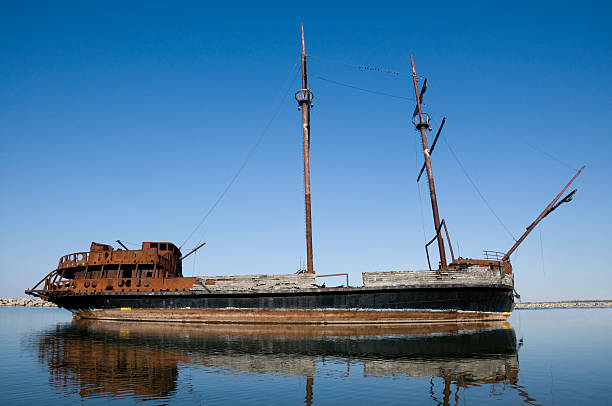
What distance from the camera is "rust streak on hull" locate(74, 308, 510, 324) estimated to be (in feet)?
66.2

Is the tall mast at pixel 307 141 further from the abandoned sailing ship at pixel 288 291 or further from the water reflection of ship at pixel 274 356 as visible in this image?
the water reflection of ship at pixel 274 356

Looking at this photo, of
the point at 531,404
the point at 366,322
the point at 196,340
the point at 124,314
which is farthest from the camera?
the point at 124,314

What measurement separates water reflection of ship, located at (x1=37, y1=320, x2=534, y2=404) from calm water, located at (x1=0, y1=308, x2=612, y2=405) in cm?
3

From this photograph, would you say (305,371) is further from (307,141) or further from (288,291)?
(307,141)

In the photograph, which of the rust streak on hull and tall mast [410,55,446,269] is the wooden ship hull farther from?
tall mast [410,55,446,269]

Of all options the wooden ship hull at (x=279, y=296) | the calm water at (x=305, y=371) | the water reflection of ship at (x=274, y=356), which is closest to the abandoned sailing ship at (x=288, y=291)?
the wooden ship hull at (x=279, y=296)

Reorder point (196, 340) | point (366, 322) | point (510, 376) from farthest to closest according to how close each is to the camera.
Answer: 1. point (366, 322)
2. point (196, 340)
3. point (510, 376)

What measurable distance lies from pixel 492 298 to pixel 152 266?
73.4ft

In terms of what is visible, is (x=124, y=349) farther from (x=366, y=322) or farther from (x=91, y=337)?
(x=366, y=322)

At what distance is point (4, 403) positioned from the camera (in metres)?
6.93

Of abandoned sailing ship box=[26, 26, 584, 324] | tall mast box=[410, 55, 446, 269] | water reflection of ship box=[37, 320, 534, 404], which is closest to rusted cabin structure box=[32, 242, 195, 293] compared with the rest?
abandoned sailing ship box=[26, 26, 584, 324]

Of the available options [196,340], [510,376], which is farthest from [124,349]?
[510,376]

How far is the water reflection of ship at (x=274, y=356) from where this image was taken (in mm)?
8477

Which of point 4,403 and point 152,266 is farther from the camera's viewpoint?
point 152,266
